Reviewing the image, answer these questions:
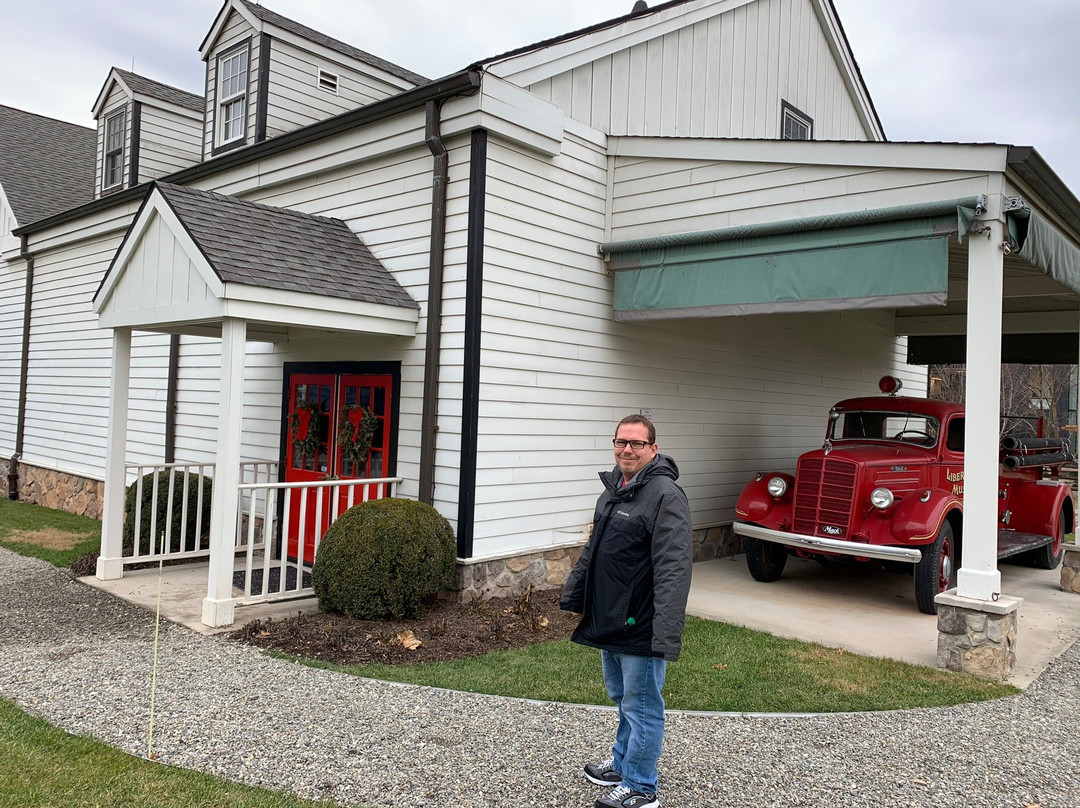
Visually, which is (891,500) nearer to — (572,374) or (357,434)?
(572,374)

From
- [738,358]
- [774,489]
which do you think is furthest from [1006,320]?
[774,489]

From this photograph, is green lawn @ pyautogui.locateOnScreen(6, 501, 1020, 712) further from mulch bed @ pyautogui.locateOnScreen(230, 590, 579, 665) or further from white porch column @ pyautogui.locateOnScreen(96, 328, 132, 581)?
white porch column @ pyautogui.locateOnScreen(96, 328, 132, 581)

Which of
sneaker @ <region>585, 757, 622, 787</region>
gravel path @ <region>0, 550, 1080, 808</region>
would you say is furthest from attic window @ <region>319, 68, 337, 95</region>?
sneaker @ <region>585, 757, 622, 787</region>

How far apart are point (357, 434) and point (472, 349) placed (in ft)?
5.66

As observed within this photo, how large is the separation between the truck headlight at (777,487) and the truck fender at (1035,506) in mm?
3271

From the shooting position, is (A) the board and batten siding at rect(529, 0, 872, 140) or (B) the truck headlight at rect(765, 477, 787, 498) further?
(A) the board and batten siding at rect(529, 0, 872, 140)

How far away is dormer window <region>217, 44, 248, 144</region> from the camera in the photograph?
1059cm

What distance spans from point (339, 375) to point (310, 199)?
2098 millimetres

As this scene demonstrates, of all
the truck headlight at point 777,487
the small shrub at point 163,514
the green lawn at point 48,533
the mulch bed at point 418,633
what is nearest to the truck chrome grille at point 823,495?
the truck headlight at point 777,487

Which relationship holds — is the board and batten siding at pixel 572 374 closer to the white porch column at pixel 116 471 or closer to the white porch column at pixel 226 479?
the white porch column at pixel 226 479

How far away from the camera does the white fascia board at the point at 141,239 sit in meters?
6.20

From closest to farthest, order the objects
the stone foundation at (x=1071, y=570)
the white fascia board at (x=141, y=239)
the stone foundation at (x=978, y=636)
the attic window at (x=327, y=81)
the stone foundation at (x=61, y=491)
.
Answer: the stone foundation at (x=978, y=636)
the white fascia board at (x=141, y=239)
the stone foundation at (x=1071, y=570)
the attic window at (x=327, y=81)
the stone foundation at (x=61, y=491)

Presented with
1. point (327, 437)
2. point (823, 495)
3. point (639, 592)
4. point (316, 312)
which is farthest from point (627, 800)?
point (327, 437)

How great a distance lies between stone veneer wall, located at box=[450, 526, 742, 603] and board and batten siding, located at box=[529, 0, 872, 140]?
4.39 m
